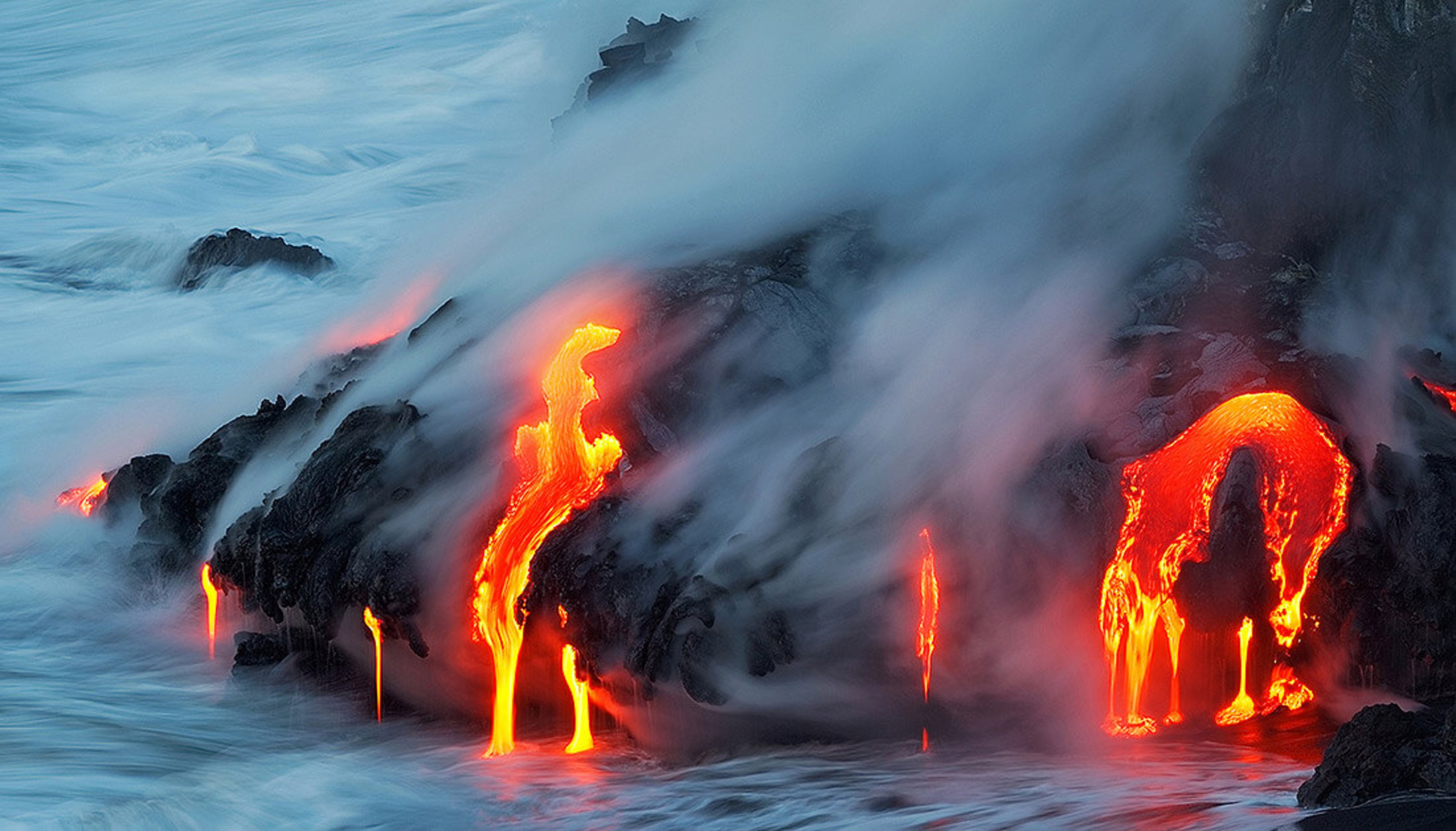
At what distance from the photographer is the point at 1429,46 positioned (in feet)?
28.6

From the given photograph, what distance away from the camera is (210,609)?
9273 mm

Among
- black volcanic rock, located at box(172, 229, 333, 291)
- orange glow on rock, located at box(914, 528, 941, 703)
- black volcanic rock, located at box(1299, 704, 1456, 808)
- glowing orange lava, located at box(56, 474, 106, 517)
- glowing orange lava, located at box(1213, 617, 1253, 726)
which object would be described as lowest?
black volcanic rock, located at box(1299, 704, 1456, 808)

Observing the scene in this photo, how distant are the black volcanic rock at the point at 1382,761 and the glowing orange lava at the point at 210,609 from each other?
574cm

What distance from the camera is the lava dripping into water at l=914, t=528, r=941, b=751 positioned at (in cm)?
728

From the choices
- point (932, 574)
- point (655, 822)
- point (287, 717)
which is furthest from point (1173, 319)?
point (287, 717)

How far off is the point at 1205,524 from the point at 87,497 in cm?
713

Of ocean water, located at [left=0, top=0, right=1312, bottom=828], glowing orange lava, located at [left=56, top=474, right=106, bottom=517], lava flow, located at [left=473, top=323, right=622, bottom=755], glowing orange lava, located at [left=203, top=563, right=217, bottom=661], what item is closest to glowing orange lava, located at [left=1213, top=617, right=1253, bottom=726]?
ocean water, located at [left=0, top=0, right=1312, bottom=828]

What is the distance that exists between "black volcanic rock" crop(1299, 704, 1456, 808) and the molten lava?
426 cm

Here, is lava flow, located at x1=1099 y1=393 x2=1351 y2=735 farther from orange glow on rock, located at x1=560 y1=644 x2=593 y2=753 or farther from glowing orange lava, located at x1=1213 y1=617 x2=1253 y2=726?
orange glow on rock, located at x1=560 y1=644 x2=593 y2=753

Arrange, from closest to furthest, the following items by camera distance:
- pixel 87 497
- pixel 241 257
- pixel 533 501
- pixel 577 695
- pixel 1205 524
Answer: pixel 1205 524 → pixel 577 695 → pixel 533 501 → pixel 87 497 → pixel 241 257

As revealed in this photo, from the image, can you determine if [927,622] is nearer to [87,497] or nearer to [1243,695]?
[1243,695]

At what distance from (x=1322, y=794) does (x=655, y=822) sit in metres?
2.49

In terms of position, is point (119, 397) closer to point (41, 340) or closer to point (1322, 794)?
point (41, 340)

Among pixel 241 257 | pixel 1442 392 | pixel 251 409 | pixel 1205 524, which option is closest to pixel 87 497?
pixel 251 409
